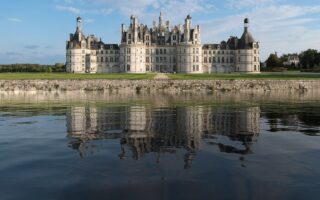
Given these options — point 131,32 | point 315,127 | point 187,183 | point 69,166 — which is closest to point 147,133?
point 69,166

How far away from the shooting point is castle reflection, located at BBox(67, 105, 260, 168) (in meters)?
13.8

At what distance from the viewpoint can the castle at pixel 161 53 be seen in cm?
11081

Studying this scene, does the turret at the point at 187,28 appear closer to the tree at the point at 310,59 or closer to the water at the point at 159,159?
the tree at the point at 310,59

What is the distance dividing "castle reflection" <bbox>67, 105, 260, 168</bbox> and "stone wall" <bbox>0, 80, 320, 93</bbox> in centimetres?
3376

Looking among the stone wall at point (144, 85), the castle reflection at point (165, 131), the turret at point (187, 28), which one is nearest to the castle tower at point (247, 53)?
the turret at point (187, 28)

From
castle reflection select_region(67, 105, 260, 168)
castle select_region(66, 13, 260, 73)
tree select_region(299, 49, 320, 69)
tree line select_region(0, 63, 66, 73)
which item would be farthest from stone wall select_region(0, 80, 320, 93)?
tree select_region(299, 49, 320, 69)

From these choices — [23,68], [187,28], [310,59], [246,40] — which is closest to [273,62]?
[310,59]

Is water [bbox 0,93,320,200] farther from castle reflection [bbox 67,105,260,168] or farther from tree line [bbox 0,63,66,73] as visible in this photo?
tree line [bbox 0,63,66,73]

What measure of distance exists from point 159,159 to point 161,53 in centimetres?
10344

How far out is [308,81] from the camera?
2509 inches

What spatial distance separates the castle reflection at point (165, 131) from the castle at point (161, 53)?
87.1m

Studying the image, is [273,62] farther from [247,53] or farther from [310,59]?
[247,53]

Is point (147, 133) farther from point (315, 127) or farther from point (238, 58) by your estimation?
point (238, 58)

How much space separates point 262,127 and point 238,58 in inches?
3923
